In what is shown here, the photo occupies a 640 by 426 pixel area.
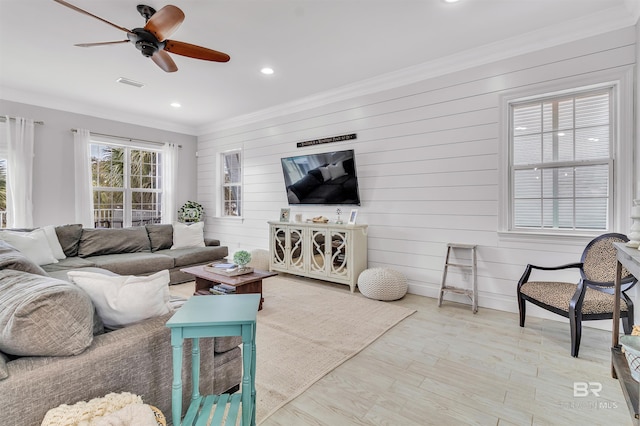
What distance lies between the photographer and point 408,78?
150 inches

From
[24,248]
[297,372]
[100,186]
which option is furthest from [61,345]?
[100,186]

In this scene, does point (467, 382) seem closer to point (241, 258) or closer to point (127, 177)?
point (241, 258)

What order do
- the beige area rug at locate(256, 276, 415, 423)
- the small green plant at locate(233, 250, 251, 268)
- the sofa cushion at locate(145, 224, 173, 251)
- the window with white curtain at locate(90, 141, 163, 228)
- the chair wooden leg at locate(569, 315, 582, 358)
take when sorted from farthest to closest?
the window with white curtain at locate(90, 141, 163, 228)
the sofa cushion at locate(145, 224, 173, 251)
the small green plant at locate(233, 250, 251, 268)
the chair wooden leg at locate(569, 315, 582, 358)
the beige area rug at locate(256, 276, 415, 423)

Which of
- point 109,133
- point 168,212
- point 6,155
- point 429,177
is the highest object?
point 109,133

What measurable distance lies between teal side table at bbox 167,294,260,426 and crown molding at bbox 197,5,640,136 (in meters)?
3.39

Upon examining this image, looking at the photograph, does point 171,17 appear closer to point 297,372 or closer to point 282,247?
point 297,372

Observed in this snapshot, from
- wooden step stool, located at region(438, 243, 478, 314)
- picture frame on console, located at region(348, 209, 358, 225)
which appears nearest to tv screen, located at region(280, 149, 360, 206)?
picture frame on console, located at region(348, 209, 358, 225)

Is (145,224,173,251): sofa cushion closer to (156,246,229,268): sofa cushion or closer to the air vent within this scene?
(156,246,229,268): sofa cushion

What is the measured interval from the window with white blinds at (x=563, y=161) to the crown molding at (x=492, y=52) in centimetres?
51

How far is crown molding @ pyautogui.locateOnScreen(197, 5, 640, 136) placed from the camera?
8.80 feet

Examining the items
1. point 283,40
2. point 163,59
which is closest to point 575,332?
point 283,40

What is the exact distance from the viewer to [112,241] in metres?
4.29

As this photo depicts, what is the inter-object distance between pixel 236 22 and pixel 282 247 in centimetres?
294

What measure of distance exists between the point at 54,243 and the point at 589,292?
5.55 m
